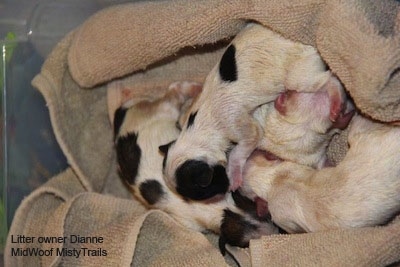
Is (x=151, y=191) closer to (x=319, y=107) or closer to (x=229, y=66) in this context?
(x=229, y=66)

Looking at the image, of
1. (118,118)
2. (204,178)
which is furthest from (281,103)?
(118,118)

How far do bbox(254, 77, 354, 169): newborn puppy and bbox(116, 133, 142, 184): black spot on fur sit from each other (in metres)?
0.53

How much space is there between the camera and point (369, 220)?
7.22ft

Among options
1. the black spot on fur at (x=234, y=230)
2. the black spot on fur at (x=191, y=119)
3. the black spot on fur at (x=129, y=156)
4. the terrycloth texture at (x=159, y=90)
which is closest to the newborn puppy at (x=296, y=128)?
the black spot on fur at (x=234, y=230)

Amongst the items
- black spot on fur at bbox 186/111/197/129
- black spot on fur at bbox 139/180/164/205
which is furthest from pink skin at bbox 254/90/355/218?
black spot on fur at bbox 139/180/164/205

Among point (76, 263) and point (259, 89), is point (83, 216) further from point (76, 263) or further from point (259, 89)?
point (259, 89)

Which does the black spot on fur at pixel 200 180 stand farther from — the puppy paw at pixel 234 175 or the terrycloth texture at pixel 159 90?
the terrycloth texture at pixel 159 90

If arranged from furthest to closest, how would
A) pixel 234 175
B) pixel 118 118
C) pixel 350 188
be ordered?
pixel 118 118, pixel 234 175, pixel 350 188

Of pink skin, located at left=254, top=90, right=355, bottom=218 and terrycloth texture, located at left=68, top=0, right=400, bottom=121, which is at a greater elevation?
terrycloth texture, located at left=68, top=0, right=400, bottom=121

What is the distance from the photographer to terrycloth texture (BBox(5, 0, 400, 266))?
214 cm

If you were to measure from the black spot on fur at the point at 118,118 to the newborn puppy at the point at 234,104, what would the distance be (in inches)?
16.8

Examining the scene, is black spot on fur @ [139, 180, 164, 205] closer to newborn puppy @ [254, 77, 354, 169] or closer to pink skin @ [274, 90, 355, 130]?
newborn puppy @ [254, 77, 354, 169]

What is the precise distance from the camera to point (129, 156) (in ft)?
9.37

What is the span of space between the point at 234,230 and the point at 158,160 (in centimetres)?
43
